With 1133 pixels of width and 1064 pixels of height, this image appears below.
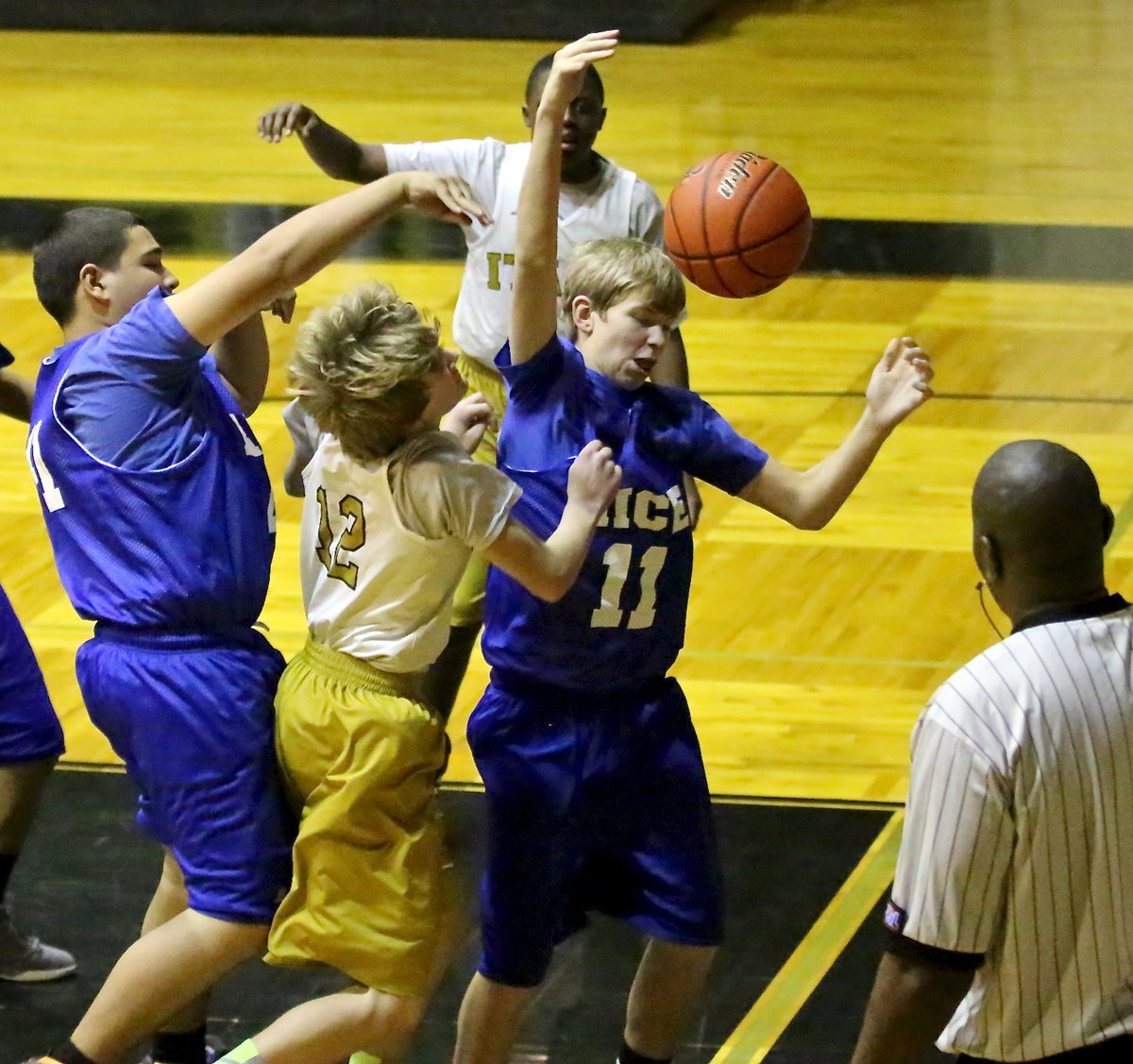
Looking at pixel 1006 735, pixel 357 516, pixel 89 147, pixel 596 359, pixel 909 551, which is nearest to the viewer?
pixel 1006 735

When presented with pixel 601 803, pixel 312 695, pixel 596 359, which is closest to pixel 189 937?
pixel 312 695

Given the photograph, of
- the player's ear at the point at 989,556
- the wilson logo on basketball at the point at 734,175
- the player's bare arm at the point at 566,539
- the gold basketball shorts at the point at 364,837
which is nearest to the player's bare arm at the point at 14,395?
the gold basketball shorts at the point at 364,837

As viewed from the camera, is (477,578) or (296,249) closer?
(296,249)

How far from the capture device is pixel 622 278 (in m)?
3.85

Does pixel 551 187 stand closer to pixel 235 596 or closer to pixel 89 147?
pixel 235 596

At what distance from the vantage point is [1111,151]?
13352 mm

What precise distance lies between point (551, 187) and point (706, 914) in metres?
1.40

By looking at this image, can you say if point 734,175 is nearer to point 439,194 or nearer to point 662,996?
point 439,194

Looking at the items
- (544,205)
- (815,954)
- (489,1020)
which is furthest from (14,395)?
(815,954)

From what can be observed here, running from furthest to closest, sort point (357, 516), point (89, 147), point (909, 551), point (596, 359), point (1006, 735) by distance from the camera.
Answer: point (89, 147), point (909, 551), point (596, 359), point (357, 516), point (1006, 735)

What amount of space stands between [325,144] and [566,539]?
2.59 metres

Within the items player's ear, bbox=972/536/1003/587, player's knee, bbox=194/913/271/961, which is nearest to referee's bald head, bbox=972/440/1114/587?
player's ear, bbox=972/536/1003/587

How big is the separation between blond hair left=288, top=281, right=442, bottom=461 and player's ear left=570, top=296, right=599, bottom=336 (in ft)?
1.22

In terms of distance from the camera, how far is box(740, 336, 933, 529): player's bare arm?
3.74 meters
